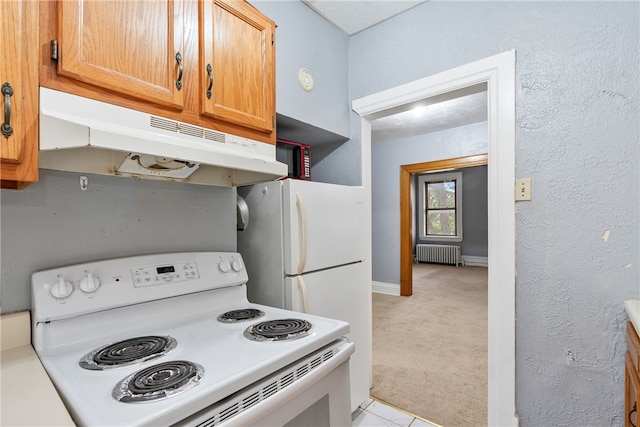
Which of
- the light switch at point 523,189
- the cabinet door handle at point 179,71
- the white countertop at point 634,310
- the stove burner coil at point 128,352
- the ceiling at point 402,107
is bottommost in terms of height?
the stove burner coil at point 128,352

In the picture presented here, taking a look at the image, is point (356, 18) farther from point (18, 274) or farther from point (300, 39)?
point (18, 274)

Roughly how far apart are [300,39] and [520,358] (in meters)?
2.21

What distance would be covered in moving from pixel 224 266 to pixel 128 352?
563 mm

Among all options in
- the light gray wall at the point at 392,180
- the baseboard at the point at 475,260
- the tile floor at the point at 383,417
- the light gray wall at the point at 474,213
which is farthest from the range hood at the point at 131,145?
the baseboard at the point at 475,260

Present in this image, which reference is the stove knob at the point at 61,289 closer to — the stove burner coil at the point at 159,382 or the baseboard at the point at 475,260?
the stove burner coil at the point at 159,382

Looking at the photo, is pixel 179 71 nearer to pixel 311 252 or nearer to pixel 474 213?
pixel 311 252

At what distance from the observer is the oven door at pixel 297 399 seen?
2.46 feet

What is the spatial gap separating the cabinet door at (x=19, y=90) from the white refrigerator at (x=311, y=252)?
1.00 meters

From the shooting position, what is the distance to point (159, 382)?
0.75 m

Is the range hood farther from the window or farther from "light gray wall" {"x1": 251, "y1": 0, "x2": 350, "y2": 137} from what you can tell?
the window

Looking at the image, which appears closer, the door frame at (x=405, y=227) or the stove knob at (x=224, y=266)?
the stove knob at (x=224, y=266)

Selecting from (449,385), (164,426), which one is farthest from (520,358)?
(164,426)

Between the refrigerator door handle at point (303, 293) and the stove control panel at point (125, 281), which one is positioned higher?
the stove control panel at point (125, 281)

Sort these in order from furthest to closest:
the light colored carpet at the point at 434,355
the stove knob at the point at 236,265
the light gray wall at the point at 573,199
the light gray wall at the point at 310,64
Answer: the light colored carpet at the point at 434,355, the light gray wall at the point at 310,64, the stove knob at the point at 236,265, the light gray wall at the point at 573,199
